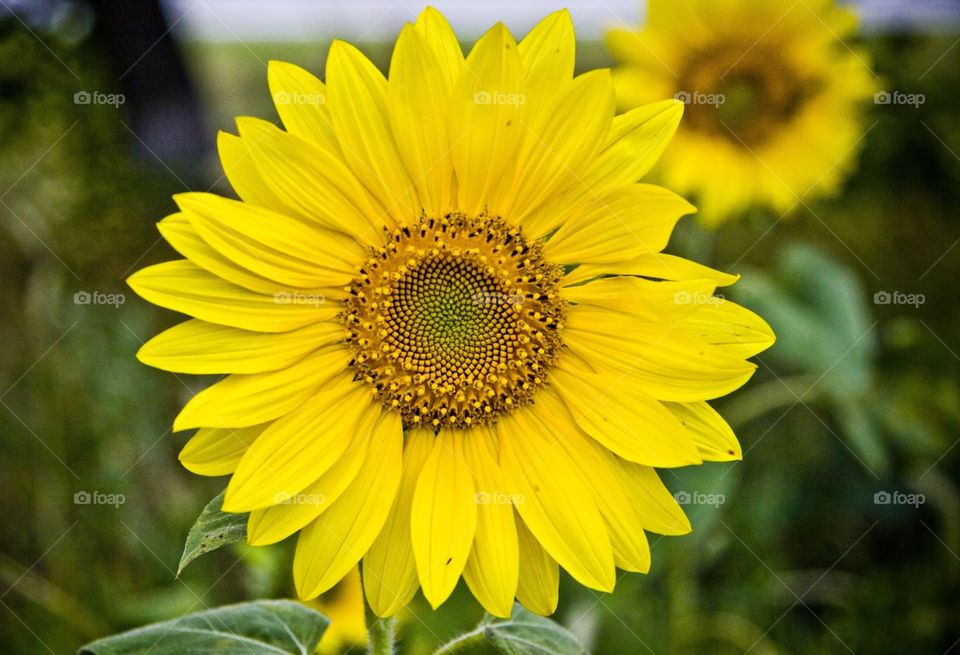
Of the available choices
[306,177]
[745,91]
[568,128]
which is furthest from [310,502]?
[745,91]

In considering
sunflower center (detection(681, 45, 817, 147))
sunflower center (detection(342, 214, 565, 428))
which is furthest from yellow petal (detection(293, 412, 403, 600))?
sunflower center (detection(681, 45, 817, 147))

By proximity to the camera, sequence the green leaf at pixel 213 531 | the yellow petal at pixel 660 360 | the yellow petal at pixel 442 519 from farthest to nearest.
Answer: the yellow petal at pixel 660 360
the yellow petal at pixel 442 519
the green leaf at pixel 213 531

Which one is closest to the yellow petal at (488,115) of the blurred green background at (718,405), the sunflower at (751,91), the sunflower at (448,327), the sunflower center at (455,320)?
the sunflower at (448,327)

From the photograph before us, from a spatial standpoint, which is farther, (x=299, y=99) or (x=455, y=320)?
(x=455, y=320)

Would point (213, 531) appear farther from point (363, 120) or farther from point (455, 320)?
point (363, 120)

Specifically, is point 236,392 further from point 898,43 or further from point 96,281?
point 898,43

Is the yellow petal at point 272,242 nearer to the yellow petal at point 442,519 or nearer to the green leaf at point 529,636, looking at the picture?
the yellow petal at point 442,519
